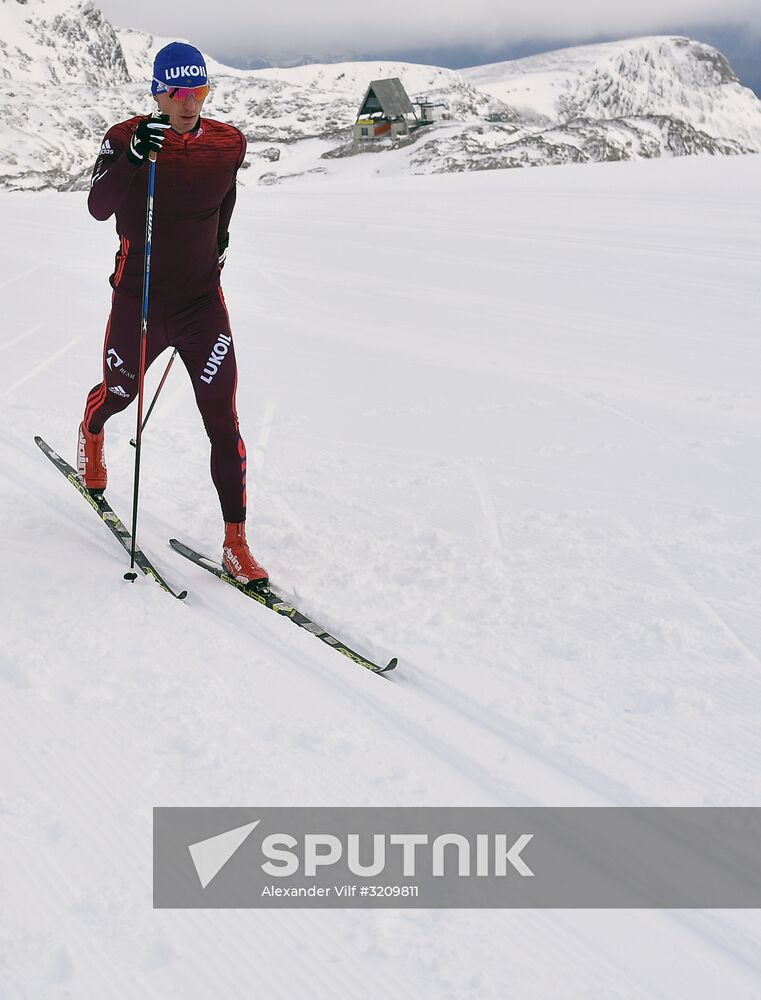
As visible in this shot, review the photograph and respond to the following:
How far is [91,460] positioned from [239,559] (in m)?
1.19

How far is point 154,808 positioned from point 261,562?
1.76 m

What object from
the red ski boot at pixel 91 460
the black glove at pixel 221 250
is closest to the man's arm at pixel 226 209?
the black glove at pixel 221 250

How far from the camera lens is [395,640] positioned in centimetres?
340

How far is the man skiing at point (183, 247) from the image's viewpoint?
11.3ft

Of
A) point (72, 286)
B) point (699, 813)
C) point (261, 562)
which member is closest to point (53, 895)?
point (699, 813)

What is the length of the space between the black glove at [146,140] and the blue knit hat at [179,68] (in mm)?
201

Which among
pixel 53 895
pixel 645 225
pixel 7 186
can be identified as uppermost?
pixel 53 895

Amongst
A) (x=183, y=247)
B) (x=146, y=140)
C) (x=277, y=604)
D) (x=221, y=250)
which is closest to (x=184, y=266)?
(x=183, y=247)

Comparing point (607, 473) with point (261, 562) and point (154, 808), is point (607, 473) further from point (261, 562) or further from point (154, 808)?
point (154, 808)

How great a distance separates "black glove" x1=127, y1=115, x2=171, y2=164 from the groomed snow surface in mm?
1784

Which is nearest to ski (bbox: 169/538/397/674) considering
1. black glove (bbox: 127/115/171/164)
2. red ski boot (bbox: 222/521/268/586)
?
red ski boot (bbox: 222/521/268/586)

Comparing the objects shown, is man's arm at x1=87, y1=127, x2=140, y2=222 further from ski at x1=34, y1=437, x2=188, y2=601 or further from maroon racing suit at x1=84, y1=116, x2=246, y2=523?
ski at x1=34, y1=437, x2=188, y2=601

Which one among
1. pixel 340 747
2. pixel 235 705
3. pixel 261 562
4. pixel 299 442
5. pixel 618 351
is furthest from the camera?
pixel 618 351

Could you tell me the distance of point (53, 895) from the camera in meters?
2.16
